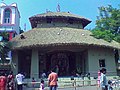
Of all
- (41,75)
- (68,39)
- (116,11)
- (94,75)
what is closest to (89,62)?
(94,75)

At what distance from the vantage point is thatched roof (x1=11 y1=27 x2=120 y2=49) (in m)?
24.3

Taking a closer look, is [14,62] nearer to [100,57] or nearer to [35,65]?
[35,65]

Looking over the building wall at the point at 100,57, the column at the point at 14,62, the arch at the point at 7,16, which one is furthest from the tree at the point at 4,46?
the arch at the point at 7,16

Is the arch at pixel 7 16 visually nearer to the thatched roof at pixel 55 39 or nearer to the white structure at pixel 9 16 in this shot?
the white structure at pixel 9 16

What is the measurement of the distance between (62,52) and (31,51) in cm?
364

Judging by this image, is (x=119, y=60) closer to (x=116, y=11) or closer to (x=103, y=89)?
(x=116, y=11)

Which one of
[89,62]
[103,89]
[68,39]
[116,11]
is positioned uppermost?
[116,11]

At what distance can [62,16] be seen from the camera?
97.3ft

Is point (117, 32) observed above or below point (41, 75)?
above

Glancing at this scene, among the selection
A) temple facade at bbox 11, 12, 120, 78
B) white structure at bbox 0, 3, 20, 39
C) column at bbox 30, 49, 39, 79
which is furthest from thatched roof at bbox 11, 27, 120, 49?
white structure at bbox 0, 3, 20, 39

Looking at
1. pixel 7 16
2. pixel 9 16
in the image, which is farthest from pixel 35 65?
pixel 7 16

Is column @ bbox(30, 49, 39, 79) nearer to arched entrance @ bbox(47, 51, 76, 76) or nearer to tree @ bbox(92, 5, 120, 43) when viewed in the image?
arched entrance @ bbox(47, 51, 76, 76)

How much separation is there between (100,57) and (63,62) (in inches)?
172

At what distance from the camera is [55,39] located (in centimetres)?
2533
